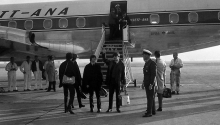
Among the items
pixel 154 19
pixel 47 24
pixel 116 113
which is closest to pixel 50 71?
pixel 47 24

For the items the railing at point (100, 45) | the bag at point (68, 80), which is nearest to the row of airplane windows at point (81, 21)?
the railing at point (100, 45)

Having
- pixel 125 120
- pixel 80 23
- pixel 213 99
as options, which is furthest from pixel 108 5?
pixel 125 120

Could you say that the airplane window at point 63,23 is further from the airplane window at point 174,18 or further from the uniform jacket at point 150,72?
the uniform jacket at point 150,72

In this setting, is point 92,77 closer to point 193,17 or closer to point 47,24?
point 193,17

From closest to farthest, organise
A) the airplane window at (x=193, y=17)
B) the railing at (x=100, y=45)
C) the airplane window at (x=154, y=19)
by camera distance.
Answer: the railing at (x=100, y=45) < the airplane window at (x=193, y=17) < the airplane window at (x=154, y=19)

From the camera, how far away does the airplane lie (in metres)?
14.4

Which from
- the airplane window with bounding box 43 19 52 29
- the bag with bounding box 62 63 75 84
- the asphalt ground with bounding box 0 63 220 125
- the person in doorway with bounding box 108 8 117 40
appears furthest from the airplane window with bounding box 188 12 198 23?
the bag with bounding box 62 63 75 84

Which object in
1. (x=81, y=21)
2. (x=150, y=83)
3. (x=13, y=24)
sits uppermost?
(x=13, y=24)

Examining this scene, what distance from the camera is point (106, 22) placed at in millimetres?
15461

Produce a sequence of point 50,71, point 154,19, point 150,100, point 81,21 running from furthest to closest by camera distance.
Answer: point 81,21
point 154,19
point 50,71
point 150,100

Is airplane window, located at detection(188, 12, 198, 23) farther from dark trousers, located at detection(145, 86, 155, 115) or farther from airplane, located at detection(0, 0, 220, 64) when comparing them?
dark trousers, located at detection(145, 86, 155, 115)

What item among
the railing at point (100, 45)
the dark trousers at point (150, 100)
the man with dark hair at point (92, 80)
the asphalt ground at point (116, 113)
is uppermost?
the railing at point (100, 45)

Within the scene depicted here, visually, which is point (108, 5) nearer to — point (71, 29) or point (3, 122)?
point (71, 29)

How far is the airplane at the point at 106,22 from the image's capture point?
47.3ft
